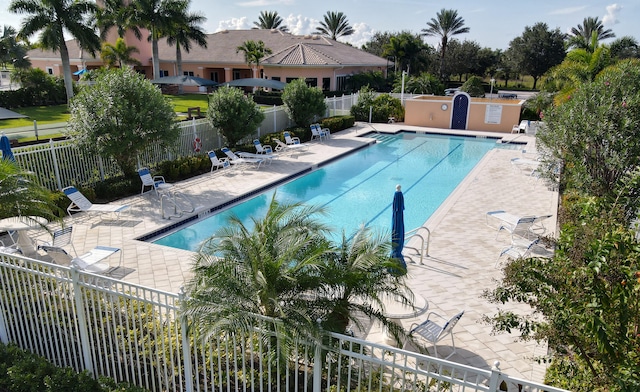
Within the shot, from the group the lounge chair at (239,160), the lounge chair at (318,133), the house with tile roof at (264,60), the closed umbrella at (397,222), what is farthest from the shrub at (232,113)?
the house with tile roof at (264,60)

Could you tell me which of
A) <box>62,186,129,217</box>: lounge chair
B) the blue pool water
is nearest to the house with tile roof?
the blue pool water

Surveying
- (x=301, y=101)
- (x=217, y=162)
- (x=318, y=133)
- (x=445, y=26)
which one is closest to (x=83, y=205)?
(x=217, y=162)

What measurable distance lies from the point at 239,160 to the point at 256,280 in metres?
12.9

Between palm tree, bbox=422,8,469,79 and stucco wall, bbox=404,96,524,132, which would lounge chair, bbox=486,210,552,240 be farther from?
palm tree, bbox=422,8,469,79

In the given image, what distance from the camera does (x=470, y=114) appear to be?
27359 mm

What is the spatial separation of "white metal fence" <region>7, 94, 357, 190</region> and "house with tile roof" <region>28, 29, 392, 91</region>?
20625 mm

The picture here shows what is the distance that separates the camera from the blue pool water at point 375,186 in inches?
506

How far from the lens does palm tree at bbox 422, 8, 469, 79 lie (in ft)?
170

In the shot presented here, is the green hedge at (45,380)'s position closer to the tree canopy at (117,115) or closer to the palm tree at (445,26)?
the tree canopy at (117,115)

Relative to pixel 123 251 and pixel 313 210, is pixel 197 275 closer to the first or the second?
pixel 313 210

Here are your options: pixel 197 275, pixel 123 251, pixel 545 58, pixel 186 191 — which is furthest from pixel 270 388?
pixel 545 58

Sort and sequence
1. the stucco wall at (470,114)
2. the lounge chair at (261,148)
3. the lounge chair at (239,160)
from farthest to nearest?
the stucco wall at (470,114)
the lounge chair at (261,148)
the lounge chair at (239,160)

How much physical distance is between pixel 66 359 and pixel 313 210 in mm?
3897

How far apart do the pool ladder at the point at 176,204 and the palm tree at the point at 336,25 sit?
51.6 m
